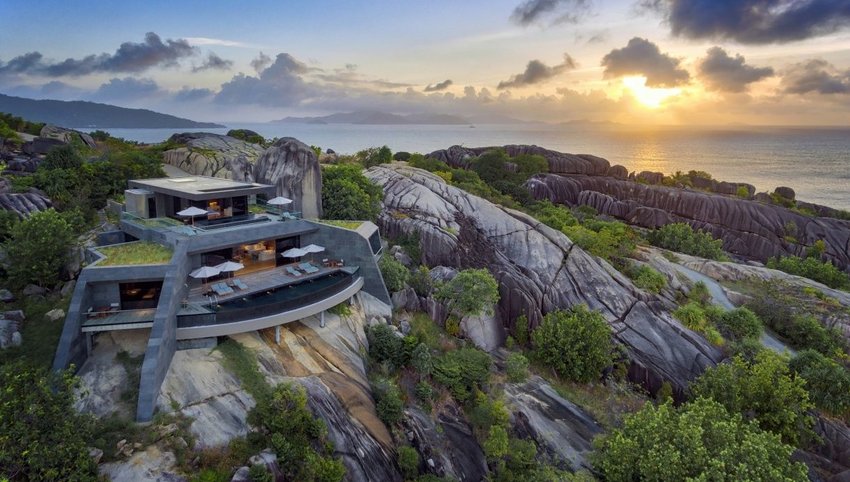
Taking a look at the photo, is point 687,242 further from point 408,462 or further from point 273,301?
point 273,301

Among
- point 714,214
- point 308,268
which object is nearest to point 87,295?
point 308,268

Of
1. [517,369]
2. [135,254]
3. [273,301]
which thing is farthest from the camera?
[517,369]

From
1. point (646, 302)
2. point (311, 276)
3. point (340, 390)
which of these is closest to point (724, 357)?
point (646, 302)

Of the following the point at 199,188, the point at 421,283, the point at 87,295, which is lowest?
the point at 421,283

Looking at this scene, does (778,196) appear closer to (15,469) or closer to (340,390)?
Result: (340,390)

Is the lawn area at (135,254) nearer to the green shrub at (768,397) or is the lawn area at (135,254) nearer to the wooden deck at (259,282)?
the wooden deck at (259,282)

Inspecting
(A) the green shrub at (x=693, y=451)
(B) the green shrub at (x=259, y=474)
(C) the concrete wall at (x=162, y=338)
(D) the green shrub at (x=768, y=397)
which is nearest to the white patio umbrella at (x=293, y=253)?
(C) the concrete wall at (x=162, y=338)
